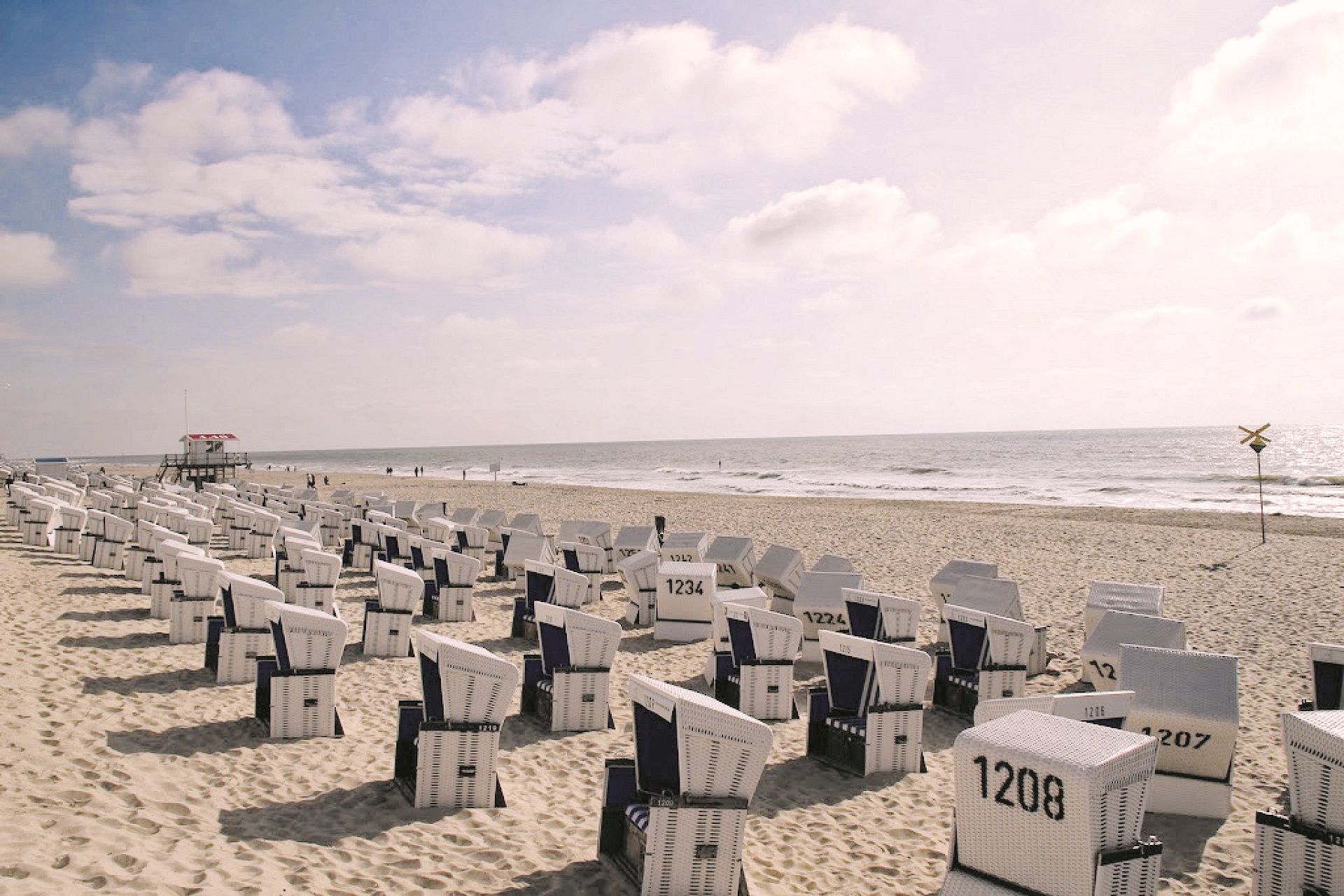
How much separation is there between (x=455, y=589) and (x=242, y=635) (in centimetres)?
385

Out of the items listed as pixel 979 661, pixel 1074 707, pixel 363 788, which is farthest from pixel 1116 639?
pixel 363 788

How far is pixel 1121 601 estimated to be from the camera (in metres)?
9.51

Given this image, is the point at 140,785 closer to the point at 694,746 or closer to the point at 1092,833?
the point at 694,746

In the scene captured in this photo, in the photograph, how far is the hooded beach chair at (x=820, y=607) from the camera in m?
10.0

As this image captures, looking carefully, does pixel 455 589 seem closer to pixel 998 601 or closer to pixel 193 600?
pixel 193 600

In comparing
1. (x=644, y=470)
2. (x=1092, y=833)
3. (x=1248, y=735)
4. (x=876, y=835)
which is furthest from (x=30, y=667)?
(x=644, y=470)

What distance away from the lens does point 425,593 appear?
12539mm

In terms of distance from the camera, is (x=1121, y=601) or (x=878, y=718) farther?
(x=1121, y=601)

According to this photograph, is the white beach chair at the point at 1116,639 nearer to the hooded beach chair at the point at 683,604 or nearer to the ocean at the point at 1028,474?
the hooded beach chair at the point at 683,604

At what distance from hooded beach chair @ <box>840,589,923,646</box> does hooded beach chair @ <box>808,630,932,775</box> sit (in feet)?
6.57

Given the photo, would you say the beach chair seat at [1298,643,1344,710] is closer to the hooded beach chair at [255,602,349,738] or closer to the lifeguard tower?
the hooded beach chair at [255,602,349,738]

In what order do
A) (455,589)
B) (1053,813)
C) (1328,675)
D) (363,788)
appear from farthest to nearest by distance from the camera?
(455,589)
(1328,675)
(363,788)
(1053,813)

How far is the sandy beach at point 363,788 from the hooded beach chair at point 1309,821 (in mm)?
946

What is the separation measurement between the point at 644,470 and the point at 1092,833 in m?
81.2
